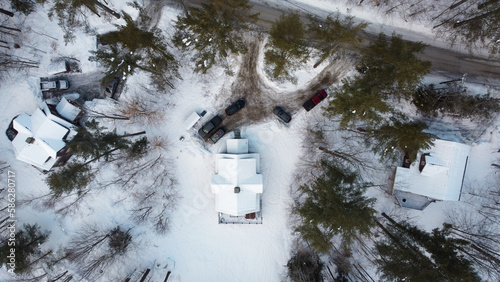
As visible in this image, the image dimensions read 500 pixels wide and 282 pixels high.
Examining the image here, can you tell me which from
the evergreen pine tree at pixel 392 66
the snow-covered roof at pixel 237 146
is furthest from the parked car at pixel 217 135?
the evergreen pine tree at pixel 392 66

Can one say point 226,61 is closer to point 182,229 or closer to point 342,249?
point 182,229

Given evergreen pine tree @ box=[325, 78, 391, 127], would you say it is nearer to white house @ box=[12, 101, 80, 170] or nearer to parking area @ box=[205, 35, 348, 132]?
parking area @ box=[205, 35, 348, 132]

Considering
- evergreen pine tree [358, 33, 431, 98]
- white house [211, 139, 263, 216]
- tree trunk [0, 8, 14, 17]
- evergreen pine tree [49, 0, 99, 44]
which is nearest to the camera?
evergreen pine tree [358, 33, 431, 98]

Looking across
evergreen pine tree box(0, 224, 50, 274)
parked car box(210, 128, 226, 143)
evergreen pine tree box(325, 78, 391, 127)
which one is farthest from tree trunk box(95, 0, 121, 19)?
evergreen pine tree box(325, 78, 391, 127)

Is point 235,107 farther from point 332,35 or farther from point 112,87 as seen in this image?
point 112,87

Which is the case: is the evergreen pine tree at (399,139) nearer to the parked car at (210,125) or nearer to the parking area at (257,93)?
the parking area at (257,93)

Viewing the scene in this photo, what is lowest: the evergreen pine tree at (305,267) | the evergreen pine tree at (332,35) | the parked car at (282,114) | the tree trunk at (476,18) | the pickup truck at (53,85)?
the evergreen pine tree at (305,267)

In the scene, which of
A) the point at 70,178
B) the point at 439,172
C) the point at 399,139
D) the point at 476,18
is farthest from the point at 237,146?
the point at 476,18
